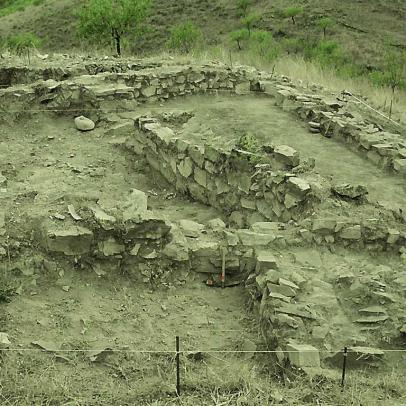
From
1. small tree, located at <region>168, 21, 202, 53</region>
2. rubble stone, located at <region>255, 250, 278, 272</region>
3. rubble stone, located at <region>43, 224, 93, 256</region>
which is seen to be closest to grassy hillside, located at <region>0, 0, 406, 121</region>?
small tree, located at <region>168, 21, 202, 53</region>

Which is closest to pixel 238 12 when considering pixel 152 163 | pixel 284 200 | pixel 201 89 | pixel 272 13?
pixel 272 13

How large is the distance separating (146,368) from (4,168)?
5.40m

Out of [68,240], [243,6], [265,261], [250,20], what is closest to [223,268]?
[265,261]

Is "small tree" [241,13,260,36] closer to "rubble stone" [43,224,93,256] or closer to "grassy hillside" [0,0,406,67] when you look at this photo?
"grassy hillside" [0,0,406,67]

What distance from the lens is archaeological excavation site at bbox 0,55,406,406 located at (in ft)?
15.8

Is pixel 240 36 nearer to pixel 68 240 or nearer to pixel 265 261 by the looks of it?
pixel 68 240

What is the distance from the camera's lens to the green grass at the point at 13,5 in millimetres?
33750

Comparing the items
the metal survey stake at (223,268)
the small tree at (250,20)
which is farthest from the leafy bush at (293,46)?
the metal survey stake at (223,268)

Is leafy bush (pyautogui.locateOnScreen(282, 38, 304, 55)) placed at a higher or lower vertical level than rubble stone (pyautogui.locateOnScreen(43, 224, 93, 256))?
lower

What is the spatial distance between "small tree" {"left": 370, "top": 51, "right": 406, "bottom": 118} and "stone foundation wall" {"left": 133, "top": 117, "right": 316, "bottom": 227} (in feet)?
26.3

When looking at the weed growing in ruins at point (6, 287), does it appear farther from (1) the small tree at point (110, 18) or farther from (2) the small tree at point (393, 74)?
(1) the small tree at point (110, 18)

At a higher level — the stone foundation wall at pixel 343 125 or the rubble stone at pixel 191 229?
the stone foundation wall at pixel 343 125

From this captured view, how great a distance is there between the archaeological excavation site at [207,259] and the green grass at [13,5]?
25.7 metres

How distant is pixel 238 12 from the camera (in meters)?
27.2
